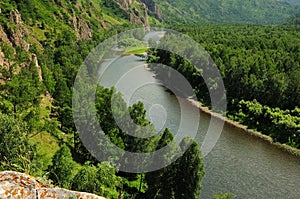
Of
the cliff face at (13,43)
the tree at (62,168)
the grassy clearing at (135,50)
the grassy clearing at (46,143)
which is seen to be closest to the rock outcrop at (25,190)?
the tree at (62,168)

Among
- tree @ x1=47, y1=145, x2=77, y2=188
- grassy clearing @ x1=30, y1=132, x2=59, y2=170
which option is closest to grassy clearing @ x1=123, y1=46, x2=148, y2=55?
grassy clearing @ x1=30, y1=132, x2=59, y2=170

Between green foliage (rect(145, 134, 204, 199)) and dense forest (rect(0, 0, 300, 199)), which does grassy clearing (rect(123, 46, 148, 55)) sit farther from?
green foliage (rect(145, 134, 204, 199))

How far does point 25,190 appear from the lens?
25.5 feet

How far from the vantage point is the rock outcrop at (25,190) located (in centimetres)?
766

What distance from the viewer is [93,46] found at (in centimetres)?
12681

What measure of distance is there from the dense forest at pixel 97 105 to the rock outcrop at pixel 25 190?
72 centimetres

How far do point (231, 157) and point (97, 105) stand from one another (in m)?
22.5

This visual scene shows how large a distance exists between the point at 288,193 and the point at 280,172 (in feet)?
21.1

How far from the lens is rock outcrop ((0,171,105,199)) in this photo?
25.1 feet

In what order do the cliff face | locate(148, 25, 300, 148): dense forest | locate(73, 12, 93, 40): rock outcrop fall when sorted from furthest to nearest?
locate(73, 12, 93, 40): rock outcrop < locate(148, 25, 300, 148): dense forest < the cliff face

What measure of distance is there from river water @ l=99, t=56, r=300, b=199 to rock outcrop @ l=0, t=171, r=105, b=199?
35.6 metres

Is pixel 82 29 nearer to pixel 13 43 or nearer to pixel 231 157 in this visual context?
pixel 13 43

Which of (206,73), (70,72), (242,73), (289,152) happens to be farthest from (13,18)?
(289,152)

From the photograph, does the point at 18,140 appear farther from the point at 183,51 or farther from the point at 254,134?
the point at 183,51
